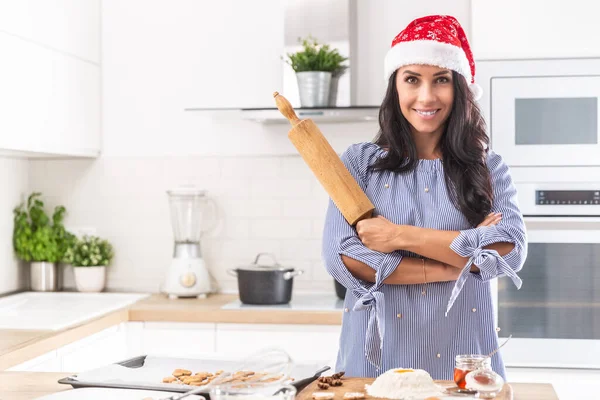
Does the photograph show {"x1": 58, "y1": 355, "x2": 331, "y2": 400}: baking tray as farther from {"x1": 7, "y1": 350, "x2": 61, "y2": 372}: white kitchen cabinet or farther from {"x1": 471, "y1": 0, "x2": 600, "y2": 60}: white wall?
{"x1": 471, "y1": 0, "x2": 600, "y2": 60}: white wall

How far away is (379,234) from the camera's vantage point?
1.86 metres

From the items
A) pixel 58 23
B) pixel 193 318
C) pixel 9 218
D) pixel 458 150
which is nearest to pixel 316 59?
pixel 58 23

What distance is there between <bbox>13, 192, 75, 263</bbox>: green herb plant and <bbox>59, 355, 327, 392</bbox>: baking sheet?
1.91 m

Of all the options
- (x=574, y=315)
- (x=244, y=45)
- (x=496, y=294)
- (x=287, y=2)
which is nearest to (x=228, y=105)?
(x=244, y=45)

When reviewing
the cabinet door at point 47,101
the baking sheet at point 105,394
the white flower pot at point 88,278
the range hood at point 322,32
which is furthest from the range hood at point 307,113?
the baking sheet at point 105,394

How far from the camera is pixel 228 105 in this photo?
350 cm

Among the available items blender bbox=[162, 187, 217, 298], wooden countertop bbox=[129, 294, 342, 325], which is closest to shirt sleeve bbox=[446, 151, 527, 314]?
wooden countertop bbox=[129, 294, 342, 325]

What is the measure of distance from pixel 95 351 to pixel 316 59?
1417 mm

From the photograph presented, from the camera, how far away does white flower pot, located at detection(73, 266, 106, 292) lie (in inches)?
137

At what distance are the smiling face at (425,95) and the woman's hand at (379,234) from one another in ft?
0.88

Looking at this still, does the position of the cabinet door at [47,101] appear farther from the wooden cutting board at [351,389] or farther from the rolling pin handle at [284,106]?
the wooden cutting board at [351,389]

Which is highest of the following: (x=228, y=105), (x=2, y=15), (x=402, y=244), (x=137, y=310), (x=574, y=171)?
(x=2, y=15)

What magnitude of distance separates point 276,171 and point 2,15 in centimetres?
130

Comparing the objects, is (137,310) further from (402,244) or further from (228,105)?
(402,244)
